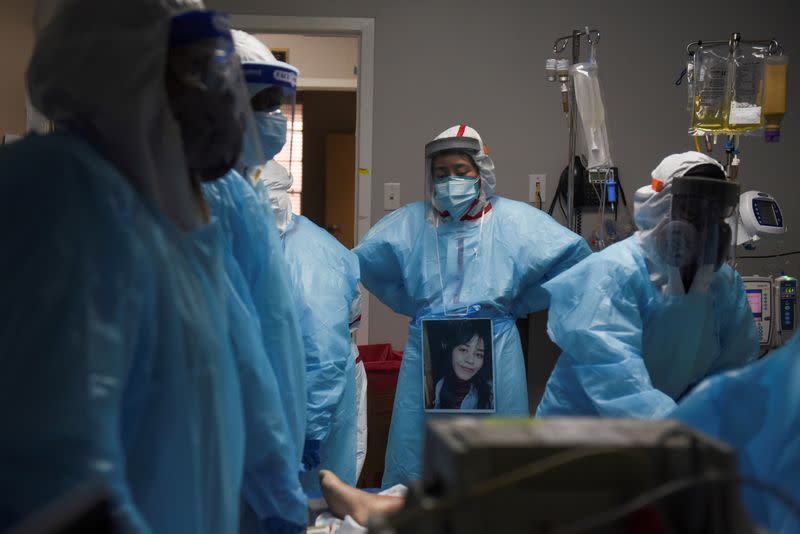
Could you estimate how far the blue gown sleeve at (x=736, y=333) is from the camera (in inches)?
104

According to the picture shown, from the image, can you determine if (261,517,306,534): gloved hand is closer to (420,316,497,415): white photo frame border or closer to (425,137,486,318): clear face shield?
(420,316,497,415): white photo frame border

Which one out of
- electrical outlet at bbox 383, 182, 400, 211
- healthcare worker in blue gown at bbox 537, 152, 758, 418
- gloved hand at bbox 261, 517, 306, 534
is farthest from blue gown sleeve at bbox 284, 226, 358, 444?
electrical outlet at bbox 383, 182, 400, 211

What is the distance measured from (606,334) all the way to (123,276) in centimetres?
159

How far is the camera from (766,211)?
11.9 ft

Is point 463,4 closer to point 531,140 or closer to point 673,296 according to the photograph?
point 531,140

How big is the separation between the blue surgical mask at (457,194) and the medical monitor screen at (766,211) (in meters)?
1.29

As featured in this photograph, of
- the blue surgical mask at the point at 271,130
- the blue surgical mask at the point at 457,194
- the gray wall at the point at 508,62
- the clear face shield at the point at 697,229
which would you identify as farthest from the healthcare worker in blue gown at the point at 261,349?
the gray wall at the point at 508,62

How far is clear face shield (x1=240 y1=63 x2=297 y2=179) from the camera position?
2363mm

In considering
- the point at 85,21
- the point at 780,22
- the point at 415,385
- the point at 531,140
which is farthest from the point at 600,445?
the point at 780,22

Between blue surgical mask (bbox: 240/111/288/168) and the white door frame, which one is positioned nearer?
blue surgical mask (bbox: 240/111/288/168)

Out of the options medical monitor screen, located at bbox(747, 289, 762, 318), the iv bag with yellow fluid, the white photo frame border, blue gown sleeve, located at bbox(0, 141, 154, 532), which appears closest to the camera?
blue gown sleeve, located at bbox(0, 141, 154, 532)

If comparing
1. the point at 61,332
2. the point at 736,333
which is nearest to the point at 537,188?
the point at 736,333

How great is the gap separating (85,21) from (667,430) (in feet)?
3.43

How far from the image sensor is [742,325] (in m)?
2.66
